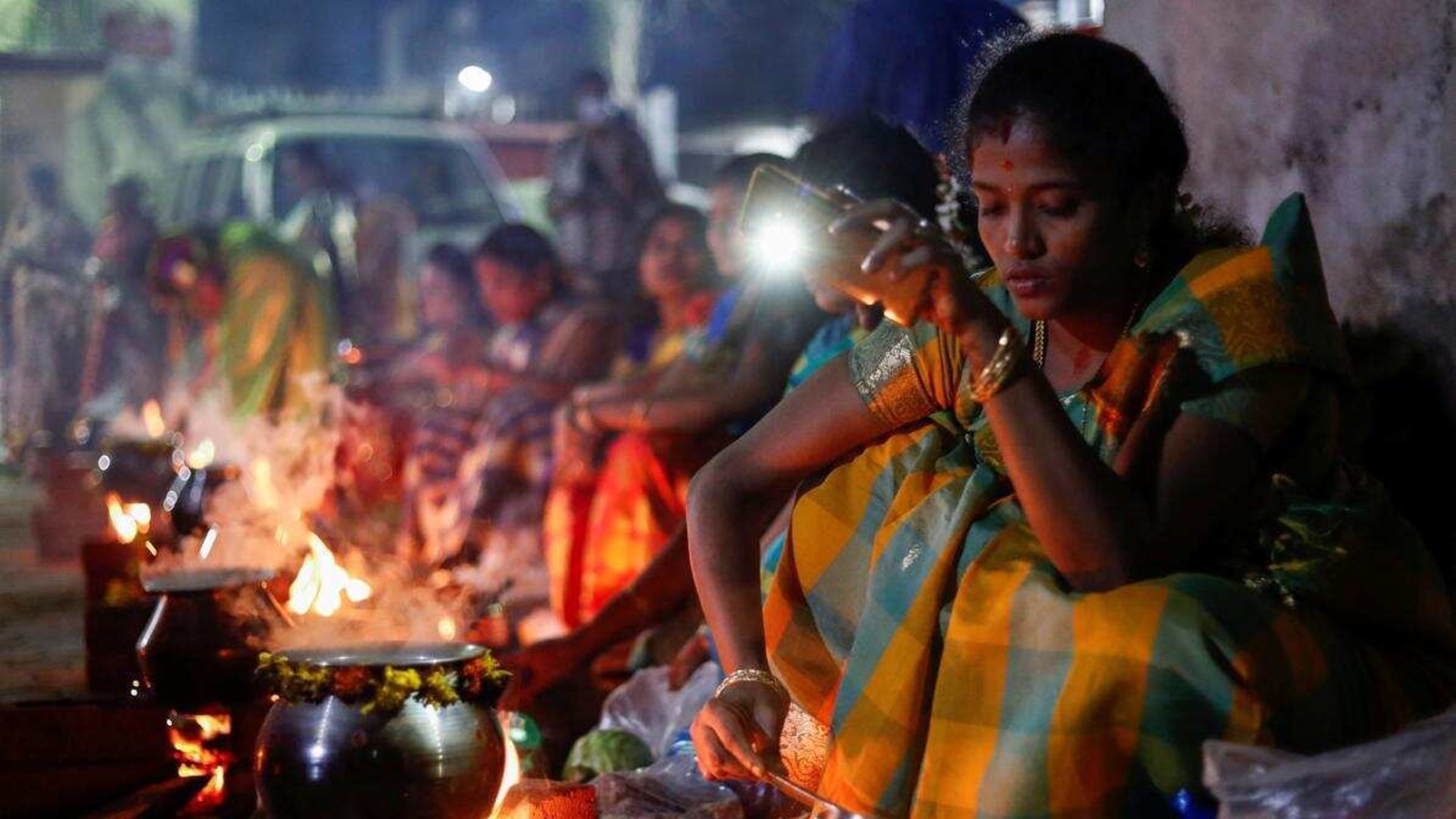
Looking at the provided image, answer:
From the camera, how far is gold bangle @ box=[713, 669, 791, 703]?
2982 mm

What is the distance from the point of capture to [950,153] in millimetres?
3416

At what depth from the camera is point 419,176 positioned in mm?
13766

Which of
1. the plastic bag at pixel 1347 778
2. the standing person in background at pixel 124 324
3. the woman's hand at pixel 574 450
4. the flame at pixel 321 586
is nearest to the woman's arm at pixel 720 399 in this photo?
the woman's hand at pixel 574 450

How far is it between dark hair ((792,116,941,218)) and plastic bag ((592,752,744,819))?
156 cm

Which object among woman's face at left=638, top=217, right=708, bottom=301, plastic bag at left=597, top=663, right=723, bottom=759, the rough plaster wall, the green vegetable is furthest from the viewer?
woman's face at left=638, top=217, right=708, bottom=301

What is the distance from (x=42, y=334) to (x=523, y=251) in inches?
321

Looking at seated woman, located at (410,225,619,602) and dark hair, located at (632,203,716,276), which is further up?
dark hair, located at (632,203,716,276)

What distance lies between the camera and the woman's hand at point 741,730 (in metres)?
2.84

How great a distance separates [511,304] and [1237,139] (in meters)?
4.45

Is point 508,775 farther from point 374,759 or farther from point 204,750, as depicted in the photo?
point 204,750

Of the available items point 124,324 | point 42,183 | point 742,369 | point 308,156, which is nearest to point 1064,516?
point 742,369

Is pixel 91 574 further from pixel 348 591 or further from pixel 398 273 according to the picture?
pixel 398 273

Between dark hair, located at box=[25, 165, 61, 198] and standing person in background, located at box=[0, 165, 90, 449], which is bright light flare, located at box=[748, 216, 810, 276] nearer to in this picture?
standing person in background, located at box=[0, 165, 90, 449]

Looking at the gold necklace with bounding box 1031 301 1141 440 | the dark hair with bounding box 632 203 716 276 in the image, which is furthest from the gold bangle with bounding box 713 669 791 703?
the dark hair with bounding box 632 203 716 276
